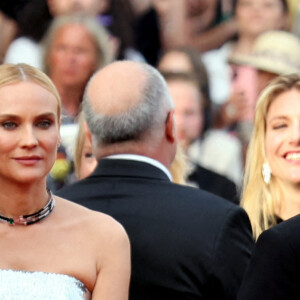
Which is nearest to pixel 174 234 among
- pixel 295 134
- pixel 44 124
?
pixel 44 124

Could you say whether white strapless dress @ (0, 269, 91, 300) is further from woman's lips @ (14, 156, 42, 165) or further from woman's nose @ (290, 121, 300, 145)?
woman's nose @ (290, 121, 300, 145)

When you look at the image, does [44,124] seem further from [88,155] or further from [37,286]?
[88,155]

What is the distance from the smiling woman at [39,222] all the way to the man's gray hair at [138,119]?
34.9 inches

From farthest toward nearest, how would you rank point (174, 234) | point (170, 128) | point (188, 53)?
point (188, 53) → point (170, 128) → point (174, 234)

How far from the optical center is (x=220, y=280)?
3.84 meters

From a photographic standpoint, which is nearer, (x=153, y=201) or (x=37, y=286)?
(x=37, y=286)

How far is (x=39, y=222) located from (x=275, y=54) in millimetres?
4639

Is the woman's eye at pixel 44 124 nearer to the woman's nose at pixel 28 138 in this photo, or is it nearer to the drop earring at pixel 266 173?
the woman's nose at pixel 28 138

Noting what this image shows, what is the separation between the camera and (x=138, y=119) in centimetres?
425

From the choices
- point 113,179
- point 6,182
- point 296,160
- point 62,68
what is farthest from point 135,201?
point 62,68

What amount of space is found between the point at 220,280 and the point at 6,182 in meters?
0.95

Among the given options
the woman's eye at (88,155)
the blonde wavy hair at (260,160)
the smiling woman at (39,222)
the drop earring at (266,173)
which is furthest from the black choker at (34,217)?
the woman's eye at (88,155)

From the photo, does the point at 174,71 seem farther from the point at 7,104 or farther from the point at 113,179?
the point at 7,104

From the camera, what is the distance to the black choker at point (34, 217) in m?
3.31
